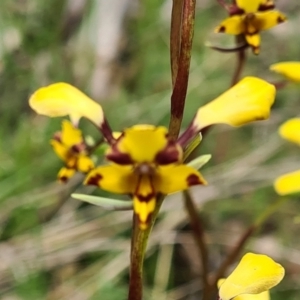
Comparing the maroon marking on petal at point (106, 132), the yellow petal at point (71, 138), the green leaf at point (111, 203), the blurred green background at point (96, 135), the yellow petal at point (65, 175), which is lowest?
the blurred green background at point (96, 135)

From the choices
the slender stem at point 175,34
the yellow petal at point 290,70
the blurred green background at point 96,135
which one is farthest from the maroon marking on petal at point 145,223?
the blurred green background at point 96,135

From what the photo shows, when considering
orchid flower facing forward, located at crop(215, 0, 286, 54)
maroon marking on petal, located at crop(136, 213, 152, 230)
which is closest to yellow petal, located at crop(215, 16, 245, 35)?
orchid flower facing forward, located at crop(215, 0, 286, 54)

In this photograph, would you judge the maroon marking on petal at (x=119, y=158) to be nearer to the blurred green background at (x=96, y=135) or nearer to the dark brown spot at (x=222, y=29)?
the dark brown spot at (x=222, y=29)

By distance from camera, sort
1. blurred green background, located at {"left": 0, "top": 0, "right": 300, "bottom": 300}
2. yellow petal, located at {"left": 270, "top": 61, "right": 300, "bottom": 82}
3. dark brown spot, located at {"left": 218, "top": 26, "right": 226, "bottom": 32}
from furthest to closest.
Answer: blurred green background, located at {"left": 0, "top": 0, "right": 300, "bottom": 300}, yellow petal, located at {"left": 270, "top": 61, "right": 300, "bottom": 82}, dark brown spot, located at {"left": 218, "top": 26, "right": 226, "bottom": 32}

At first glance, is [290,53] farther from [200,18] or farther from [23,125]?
[23,125]

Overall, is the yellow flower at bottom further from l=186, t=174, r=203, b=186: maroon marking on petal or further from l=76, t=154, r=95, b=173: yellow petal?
l=76, t=154, r=95, b=173: yellow petal

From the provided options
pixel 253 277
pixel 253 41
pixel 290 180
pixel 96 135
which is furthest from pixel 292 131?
pixel 96 135
